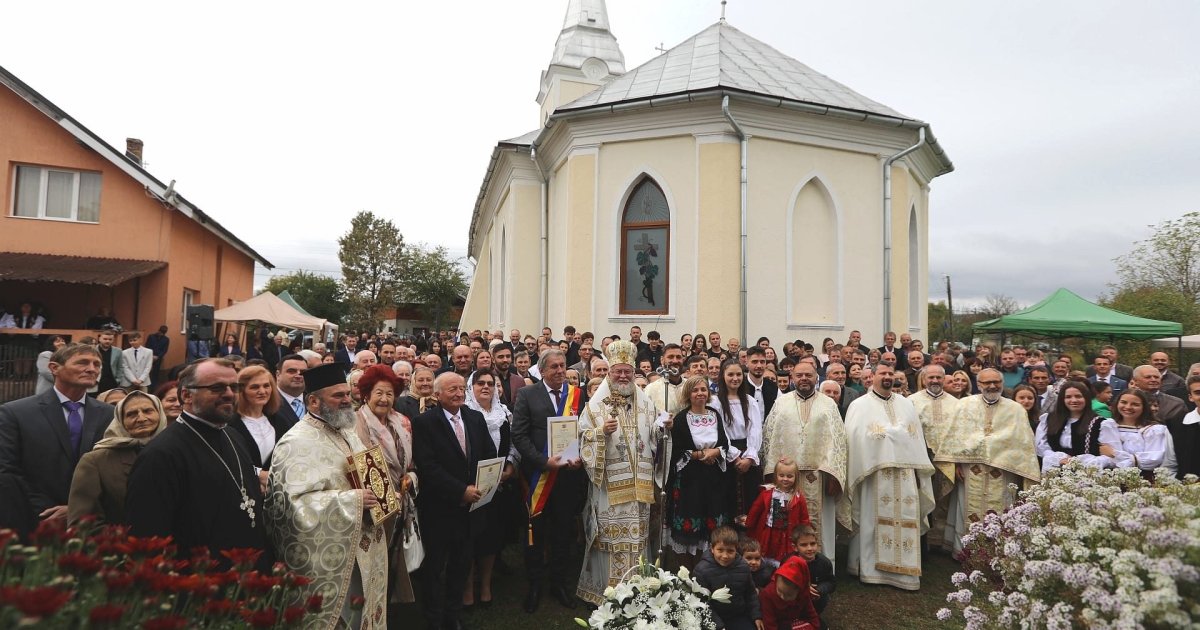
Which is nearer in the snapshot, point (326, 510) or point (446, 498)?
point (326, 510)

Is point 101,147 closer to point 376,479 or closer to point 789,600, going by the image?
point 376,479

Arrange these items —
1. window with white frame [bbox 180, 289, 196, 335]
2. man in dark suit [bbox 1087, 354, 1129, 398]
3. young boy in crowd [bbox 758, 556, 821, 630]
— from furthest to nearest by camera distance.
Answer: window with white frame [bbox 180, 289, 196, 335]
man in dark suit [bbox 1087, 354, 1129, 398]
young boy in crowd [bbox 758, 556, 821, 630]

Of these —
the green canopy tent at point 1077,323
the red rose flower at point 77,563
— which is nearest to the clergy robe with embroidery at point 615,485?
the red rose flower at point 77,563

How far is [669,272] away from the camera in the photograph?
13.3m

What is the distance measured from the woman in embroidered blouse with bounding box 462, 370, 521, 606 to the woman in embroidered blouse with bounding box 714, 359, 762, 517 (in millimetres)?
1757

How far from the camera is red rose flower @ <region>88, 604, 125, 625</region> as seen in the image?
61.8 inches

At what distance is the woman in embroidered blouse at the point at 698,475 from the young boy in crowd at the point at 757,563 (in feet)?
1.69

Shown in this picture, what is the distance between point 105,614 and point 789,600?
13.3ft

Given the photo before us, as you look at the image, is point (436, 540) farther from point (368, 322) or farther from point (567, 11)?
point (368, 322)

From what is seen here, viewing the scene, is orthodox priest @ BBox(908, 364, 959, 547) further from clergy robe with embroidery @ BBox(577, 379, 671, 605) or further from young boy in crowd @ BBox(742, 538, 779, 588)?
clergy robe with embroidery @ BBox(577, 379, 671, 605)

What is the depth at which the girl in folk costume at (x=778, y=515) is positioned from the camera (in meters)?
5.24

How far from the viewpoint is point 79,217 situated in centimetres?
1753

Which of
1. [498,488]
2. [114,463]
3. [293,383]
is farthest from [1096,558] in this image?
[293,383]

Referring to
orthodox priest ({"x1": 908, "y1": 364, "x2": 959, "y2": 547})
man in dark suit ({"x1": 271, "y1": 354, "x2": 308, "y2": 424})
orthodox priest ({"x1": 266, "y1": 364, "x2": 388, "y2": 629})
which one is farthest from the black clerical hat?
orthodox priest ({"x1": 908, "y1": 364, "x2": 959, "y2": 547})
